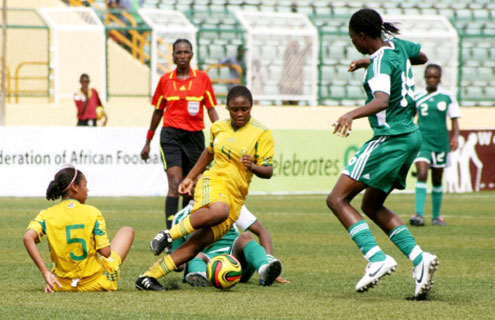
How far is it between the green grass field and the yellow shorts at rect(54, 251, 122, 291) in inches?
4.1

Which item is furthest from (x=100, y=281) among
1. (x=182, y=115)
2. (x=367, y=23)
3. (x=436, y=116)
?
(x=436, y=116)

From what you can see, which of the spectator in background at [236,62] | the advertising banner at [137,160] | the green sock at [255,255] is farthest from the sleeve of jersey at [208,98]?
the spectator in background at [236,62]

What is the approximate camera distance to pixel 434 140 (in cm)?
1327

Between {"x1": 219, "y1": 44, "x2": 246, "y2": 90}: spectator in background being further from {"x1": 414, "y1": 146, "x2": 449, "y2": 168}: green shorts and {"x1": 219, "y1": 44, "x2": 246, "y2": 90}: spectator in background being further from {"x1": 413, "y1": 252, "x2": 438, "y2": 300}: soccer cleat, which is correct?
{"x1": 413, "y1": 252, "x2": 438, "y2": 300}: soccer cleat

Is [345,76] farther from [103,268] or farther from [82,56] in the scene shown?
[103,268]

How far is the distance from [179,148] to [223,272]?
3483mm

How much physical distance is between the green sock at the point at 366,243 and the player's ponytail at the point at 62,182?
1962mm

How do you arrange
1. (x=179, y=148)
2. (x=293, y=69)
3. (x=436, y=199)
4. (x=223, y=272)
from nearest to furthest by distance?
1. (x=223, y=272)
2. (x=179, y=148)
3. (x=436, y=199)
4. (x=293, y=69)

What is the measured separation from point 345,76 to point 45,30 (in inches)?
301

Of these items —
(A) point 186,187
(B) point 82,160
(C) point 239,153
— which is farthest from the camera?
(B) point 82,160

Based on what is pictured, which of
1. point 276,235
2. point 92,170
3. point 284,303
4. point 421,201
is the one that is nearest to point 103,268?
point 284,303

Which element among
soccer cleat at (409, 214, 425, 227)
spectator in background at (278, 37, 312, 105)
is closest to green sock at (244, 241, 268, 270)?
soccer cleat at (409, 214, 425, 227)

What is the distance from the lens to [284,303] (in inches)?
254

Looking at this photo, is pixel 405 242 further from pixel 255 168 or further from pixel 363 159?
pixel 255 168
